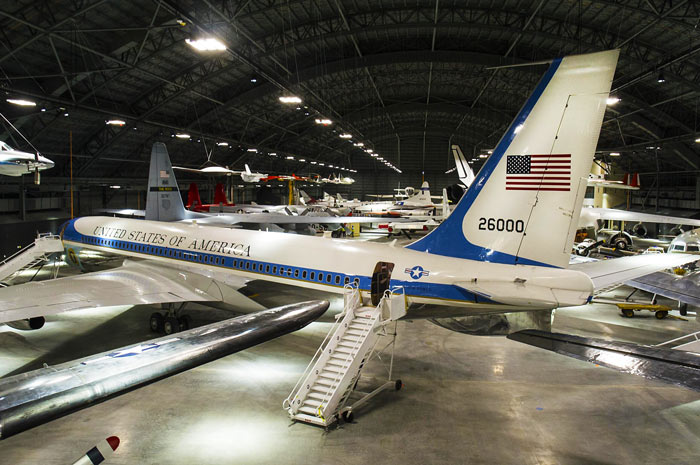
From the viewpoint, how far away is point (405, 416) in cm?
971

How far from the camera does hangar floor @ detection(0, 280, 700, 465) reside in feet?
27.0

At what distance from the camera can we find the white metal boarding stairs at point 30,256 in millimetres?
17969

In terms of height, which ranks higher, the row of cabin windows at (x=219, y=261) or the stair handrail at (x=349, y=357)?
the row of cabin windows at (x=219, y=261)

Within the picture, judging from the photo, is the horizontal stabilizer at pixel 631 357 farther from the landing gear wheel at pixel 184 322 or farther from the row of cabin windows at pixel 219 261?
the landing gear wheel at pixel 184 322

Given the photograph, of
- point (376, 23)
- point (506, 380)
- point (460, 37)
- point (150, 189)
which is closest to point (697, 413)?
point (506, 380)

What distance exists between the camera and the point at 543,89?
9.08 metres

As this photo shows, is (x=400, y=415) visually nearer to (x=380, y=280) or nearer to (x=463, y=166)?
(x=380, y=280)

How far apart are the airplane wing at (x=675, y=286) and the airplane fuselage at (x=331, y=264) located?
5734mm

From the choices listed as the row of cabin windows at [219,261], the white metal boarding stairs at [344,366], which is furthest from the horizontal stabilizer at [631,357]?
the row of cabin windows at [219,261]

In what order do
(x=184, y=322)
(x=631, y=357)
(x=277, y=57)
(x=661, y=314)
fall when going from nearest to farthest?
(x=631, y=357) < (x=184, y=322) < (x=661, y=314) < (x=277, y=57)

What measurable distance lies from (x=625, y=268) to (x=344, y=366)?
7.55 metres

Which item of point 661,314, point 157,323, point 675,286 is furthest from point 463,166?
point 157,323

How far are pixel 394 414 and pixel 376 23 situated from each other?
Result: 27807 millimetres

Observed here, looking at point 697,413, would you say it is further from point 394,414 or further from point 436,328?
point 436,328
